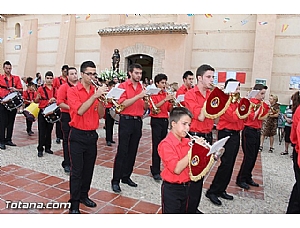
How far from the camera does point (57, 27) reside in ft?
52.4

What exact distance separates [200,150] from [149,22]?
40.3ft

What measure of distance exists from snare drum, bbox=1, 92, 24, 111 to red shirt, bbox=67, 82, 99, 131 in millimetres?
3176

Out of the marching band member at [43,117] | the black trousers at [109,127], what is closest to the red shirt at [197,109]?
the marching band member at [43,117]

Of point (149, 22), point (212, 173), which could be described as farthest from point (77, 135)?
point (149, 22)

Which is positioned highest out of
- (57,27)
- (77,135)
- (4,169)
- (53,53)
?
(57,27)

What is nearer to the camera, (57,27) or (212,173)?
(212,173)

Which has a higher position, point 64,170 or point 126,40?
point 126,40

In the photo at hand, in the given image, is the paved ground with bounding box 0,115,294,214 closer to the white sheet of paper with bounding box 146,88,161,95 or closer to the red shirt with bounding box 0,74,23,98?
the red shirt with bounding box 0,74,23,98

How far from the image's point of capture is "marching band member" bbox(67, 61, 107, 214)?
305 centimetres

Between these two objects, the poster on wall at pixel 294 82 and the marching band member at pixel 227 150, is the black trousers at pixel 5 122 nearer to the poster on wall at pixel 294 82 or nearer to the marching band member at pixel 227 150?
the marching band member at pixel 227 150

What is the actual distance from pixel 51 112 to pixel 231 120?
3.31 meters

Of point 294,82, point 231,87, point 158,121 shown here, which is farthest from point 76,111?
point 294,82
